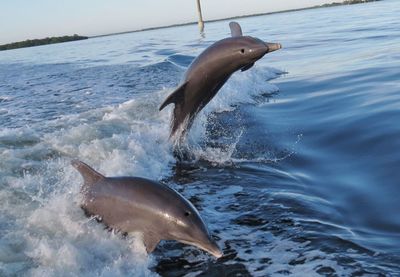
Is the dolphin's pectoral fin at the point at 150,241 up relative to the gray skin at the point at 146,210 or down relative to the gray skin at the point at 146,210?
down

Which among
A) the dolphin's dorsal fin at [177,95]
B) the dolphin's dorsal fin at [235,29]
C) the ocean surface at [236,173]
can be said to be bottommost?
the ocean surface at [236,173]

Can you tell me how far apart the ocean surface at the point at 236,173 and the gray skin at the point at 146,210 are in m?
0.15

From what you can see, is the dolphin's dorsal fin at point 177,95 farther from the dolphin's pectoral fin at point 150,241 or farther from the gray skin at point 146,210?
the dolphin's pectoral fin at point 150,241

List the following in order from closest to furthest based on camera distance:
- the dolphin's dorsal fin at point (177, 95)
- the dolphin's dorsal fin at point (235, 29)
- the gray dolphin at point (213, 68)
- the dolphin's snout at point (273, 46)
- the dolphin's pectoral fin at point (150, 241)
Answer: the dolphin's pectoral fin at point (150, 241) → the dolphin's snout at point (273, 46) → the gray dolphin at point (213, 68) → the dolphin's dorsal fin at point (235, 29) → the dolphin's dorsal fin at point (177, 95)

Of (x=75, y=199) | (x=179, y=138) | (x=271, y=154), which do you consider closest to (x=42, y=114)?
(x=179, y=138)

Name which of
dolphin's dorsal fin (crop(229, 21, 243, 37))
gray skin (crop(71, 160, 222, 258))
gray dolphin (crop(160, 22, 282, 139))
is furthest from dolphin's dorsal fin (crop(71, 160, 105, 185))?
dolphin's dorsal fin (crop(229, 21, 243, 37))

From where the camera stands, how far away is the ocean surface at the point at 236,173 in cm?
441

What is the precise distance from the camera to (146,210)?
4395 mm

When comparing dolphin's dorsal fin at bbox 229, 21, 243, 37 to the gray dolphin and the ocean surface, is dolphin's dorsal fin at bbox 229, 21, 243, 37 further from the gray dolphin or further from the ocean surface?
the ocean surface

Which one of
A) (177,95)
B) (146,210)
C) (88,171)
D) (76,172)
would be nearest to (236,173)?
(177,95)

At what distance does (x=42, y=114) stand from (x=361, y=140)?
277 inches

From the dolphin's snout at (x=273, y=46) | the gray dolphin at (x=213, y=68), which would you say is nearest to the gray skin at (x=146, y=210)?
the gray dolphin at (x=213, y=68)

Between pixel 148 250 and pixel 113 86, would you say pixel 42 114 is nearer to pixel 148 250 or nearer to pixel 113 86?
pixel 113 86

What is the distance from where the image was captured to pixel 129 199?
14.9 feet
